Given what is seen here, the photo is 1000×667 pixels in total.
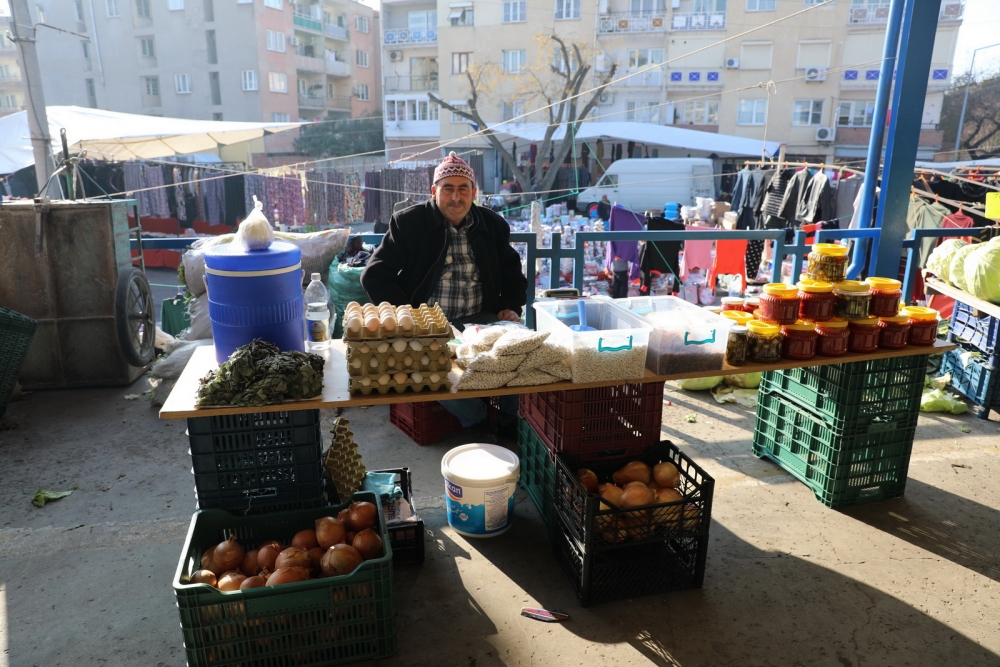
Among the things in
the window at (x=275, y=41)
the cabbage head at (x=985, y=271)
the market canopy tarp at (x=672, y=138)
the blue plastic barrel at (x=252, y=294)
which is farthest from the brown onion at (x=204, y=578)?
the window at (x=275, y=41)

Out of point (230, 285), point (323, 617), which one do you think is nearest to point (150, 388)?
point (230, 285)

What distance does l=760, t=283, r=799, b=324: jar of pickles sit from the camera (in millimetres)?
2995

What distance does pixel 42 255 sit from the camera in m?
4.84

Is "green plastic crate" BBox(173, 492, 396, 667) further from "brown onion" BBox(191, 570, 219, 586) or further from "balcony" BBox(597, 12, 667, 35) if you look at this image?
"balcony" BBox(597, 12, 667, 35)

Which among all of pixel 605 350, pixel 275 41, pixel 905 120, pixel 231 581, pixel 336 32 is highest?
pixel 336 32

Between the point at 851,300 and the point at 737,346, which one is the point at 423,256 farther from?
the point at 851,300

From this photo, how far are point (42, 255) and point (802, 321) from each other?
5.20 metres

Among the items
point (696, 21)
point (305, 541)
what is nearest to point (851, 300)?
point (305, 541)

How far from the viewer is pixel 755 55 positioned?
1136 inches

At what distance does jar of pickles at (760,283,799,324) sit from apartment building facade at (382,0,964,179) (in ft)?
87.3

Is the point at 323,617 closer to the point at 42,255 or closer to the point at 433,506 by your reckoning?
the point at 433,506

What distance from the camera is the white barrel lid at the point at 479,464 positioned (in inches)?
118

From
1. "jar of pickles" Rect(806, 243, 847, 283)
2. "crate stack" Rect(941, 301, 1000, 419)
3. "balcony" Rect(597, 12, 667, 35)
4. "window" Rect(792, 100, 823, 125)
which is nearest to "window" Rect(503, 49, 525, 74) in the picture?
"balcony" Rect(597, 12, 667, 35)

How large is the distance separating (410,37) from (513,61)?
21.3ft
